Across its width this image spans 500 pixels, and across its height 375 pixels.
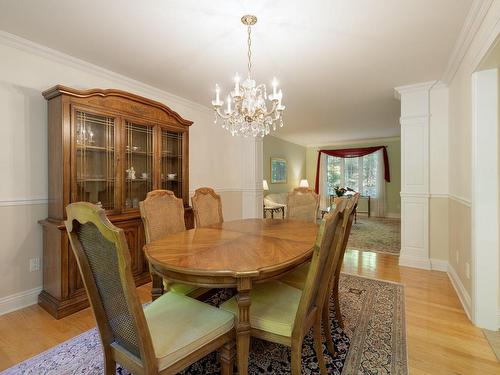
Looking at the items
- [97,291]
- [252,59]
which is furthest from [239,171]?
[97,291]

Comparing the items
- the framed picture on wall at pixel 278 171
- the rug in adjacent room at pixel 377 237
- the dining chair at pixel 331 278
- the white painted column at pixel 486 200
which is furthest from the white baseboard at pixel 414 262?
the framed picture on wall at pixel 278 171

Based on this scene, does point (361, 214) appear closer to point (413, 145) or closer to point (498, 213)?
point (413, 145)

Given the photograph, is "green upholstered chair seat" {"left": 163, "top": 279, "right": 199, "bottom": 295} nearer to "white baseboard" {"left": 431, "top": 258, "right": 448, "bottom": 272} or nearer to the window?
"white baseboard" {"left": 431, "top": 258, "right": 448, "bottom": 272}

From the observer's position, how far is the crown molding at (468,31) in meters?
1.78

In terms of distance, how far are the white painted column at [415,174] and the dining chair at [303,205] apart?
1.48 m

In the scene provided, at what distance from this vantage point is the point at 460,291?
98.4 inches

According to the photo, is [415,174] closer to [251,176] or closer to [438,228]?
[438,228]

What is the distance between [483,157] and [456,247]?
48.9 inches

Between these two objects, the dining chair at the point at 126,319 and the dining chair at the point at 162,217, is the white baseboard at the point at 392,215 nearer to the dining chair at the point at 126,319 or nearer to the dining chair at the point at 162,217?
the dining chair at the point at 162,217

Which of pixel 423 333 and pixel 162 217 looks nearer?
pixel 423 333

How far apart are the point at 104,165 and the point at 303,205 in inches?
84.2

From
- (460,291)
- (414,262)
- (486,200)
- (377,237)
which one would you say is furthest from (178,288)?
(377,237)

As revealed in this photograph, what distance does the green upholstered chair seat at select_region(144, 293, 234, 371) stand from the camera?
1.09 meters

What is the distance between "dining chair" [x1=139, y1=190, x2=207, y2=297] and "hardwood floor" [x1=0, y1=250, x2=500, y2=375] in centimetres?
80
